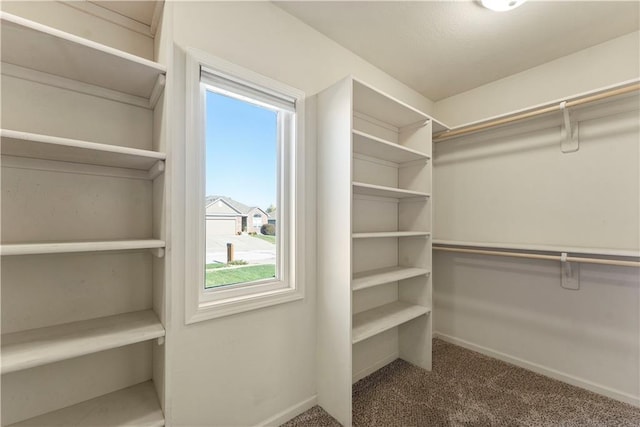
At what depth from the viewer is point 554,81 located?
2154 millimetres

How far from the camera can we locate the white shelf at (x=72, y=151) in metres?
0.79

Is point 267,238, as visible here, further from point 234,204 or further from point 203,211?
point 203,211

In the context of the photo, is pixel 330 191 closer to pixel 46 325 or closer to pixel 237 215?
pixel 237 215

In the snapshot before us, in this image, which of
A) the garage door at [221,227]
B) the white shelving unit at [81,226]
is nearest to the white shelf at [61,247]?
the white shelving unit at [81,226]

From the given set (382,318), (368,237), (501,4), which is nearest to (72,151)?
(368,237)

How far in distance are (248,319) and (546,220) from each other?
2393mm

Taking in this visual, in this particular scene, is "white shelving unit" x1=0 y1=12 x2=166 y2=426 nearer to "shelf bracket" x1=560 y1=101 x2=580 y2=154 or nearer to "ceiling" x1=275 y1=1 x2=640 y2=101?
"ceiling" x1=275 y1=1 x2=640 y2=101

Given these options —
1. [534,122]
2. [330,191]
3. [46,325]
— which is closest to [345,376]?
[330,191]

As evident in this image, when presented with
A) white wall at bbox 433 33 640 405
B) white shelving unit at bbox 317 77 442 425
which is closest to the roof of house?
white shelving unit at bbox 317 77 442 425

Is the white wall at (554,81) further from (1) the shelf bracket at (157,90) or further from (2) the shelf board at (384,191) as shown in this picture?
(1) the shelf bracket at (157,90)

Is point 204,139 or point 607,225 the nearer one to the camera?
point 204,139

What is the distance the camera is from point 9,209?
38.8 inches

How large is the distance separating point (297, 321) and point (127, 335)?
38.7 inches

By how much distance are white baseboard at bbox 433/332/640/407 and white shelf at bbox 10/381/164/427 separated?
2.63 meters
